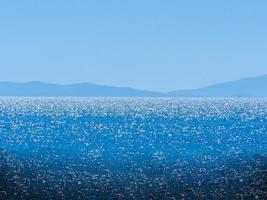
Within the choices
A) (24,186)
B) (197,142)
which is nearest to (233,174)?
(24,186)

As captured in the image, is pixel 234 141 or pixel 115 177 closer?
pixel 115 177

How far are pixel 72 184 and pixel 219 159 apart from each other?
36468 millimetres

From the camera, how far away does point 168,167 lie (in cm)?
8556

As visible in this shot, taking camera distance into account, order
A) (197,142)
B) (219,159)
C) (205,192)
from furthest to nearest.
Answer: (197,142) → (219,159) → (205,192)

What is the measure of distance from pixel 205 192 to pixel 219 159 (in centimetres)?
3313

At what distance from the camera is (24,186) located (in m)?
67.6

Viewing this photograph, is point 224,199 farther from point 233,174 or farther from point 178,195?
point 233,174

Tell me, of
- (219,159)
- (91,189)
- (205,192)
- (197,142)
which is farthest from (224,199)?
(197,142)

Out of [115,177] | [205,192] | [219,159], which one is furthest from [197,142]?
[205,192]

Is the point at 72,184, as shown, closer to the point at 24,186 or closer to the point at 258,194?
the point at 24,186

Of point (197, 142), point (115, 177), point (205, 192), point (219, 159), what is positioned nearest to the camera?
point (205, 192)

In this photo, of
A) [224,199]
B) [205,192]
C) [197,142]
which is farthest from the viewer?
[197,142]

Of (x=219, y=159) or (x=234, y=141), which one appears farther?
(x=234, y=141)

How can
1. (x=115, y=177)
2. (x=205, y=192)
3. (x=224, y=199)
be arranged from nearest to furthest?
(x=224, y=199)
(x=205, y=192)
(x=115, y=177)
